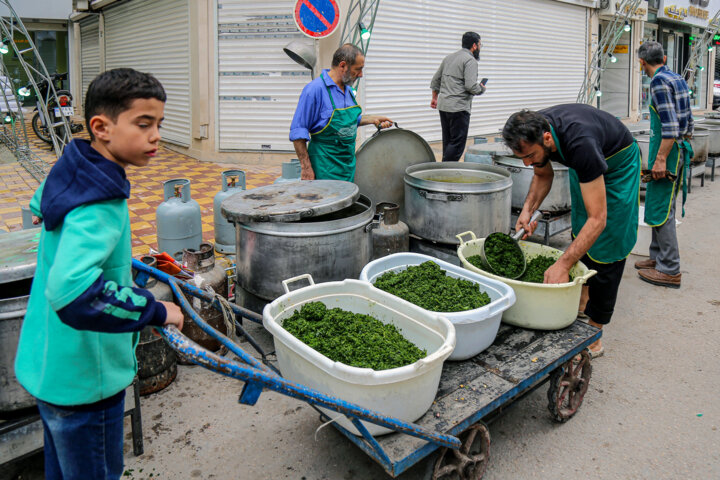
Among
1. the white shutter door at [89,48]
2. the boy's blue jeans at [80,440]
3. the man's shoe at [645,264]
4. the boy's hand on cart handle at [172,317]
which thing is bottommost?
the man's shoe at [645,264]

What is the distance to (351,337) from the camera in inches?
105

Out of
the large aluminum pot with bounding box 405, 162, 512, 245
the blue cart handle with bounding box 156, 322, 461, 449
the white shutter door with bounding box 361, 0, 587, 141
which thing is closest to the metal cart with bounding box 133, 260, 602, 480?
the blue cart handle with bounding box 156, 322, 461, 449

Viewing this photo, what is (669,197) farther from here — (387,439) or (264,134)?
(264,134)

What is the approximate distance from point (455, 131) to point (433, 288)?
16.7 feet

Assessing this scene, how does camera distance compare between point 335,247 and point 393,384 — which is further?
point 335,247

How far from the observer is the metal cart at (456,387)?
1938mm

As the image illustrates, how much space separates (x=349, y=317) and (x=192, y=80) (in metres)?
9.21

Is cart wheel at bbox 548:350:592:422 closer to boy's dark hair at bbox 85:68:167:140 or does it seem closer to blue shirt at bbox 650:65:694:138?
boy's dark hair at bbox 85:68:167:140

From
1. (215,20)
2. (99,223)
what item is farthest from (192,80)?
(99,223)

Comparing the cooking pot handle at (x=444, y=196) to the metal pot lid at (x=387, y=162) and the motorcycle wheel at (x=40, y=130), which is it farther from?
the motorcycle wheel at (x=40, y=130)

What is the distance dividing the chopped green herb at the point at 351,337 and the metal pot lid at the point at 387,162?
7.61ft

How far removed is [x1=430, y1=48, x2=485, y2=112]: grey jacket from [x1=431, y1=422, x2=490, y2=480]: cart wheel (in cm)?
562

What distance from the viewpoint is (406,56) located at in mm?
11023

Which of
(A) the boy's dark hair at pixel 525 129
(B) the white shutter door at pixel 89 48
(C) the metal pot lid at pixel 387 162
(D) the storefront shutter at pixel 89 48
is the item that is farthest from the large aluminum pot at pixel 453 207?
(D) the storefront shutter at pixel 89 48
